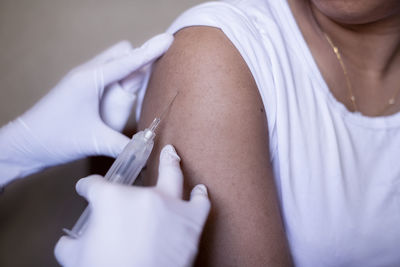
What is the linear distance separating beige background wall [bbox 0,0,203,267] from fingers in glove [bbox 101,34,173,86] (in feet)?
1.55

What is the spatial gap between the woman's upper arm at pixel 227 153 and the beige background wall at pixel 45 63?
2.36ft

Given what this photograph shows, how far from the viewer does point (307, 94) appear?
2.89 ft

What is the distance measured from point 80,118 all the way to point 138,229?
52 cm

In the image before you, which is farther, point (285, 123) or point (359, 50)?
point (359, 50)

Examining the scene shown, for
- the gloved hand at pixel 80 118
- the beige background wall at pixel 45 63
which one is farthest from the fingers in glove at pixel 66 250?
the beige background wall at pixel 45 63

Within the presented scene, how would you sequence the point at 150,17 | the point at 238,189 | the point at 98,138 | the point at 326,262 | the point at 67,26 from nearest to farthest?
the point at 238,189 < the point at 326,262 < the point at 98,138 < the point at 67,26 < the point at 150,17

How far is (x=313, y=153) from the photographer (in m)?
0.84

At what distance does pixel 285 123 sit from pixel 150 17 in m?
1.06

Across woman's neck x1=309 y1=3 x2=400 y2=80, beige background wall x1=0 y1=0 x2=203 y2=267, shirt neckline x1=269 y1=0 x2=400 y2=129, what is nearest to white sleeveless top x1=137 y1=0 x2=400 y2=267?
shirt neckline x1=269 y1=0 x2=400 y2=129

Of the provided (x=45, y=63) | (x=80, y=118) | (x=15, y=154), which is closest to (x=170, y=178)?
(x=80, y=118)

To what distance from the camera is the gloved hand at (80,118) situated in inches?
39.8

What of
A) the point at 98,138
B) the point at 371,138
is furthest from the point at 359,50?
the point at 98,138

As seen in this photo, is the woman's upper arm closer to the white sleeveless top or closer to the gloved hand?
the white sleeveless top

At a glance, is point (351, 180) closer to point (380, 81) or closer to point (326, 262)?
point (326, 262)
